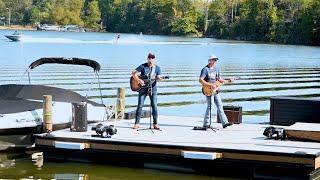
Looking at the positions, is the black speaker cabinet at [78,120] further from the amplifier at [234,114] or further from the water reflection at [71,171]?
the amplifier at [234,114]

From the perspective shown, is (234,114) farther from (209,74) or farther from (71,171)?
(71,171)

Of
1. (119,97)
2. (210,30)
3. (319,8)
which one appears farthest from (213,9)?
(119,97)

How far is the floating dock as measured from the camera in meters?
13.4

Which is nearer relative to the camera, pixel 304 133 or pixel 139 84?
pixel 304 133

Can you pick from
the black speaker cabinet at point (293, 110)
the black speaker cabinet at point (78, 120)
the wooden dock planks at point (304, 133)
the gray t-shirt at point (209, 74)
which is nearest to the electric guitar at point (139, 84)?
the gray t-shirt at point (209, 74)

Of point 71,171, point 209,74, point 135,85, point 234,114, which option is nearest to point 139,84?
point 135,85

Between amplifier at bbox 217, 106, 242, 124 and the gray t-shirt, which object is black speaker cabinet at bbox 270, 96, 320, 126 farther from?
the gray t-shirt

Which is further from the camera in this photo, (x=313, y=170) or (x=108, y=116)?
(x=108, y=116)

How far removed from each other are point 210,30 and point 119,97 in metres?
170

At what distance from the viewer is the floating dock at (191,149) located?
43.9 ft

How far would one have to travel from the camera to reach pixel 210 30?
187875 mm

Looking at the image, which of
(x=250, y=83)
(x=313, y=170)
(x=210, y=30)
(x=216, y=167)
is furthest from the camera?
Answer: (x=210, y=30)

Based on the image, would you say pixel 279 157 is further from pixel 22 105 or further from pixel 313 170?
pixel 22 105

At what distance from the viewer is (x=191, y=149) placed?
13977 millimetres
